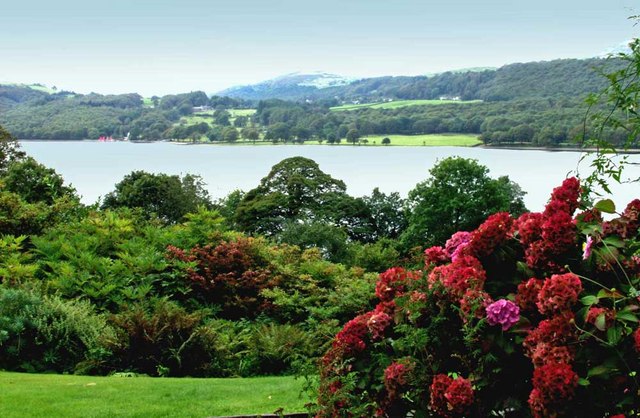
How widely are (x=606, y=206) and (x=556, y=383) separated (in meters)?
1.05

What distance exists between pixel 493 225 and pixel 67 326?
645 centimetres

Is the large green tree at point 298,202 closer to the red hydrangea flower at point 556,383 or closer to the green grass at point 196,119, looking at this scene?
the red hydrangea flower at point 556,383

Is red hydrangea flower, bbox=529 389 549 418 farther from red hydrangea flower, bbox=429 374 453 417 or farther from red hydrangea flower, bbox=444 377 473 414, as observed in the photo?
red hydrangea flower, bbox=429 374 453 417

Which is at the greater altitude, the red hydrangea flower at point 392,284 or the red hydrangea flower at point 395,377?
the red hydrangea flower at point 392,284

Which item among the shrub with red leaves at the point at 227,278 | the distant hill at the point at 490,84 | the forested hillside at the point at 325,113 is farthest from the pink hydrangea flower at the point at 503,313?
the distant hill at the point at 490,84

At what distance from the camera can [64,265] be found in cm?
990

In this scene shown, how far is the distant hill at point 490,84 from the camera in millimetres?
85125

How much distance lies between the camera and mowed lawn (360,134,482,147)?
75.4 metres

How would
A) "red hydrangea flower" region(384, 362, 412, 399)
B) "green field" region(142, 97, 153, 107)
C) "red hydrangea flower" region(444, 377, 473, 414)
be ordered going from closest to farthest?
"red hydrangea flower" region(444, 377, 473, 414) < "red hydrangea flower" region(384, 362, 412, 399) < "green field" region(142, 97, 153, 107)

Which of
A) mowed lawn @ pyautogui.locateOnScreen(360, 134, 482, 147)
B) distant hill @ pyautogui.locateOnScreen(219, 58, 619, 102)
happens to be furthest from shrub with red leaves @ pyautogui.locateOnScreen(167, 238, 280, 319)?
mowed lawn @ pyautogui.locateOnScreen(360, 134, 482, 147)

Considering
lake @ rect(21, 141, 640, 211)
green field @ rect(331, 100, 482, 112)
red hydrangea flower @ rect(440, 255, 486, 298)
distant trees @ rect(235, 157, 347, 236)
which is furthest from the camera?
green field @ rect(331, 100, 482, 112)

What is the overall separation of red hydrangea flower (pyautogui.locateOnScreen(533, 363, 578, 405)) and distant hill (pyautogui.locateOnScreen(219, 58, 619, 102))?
65.2 m

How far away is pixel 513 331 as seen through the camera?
3.02m

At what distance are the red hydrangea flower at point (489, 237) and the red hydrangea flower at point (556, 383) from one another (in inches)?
29.0
